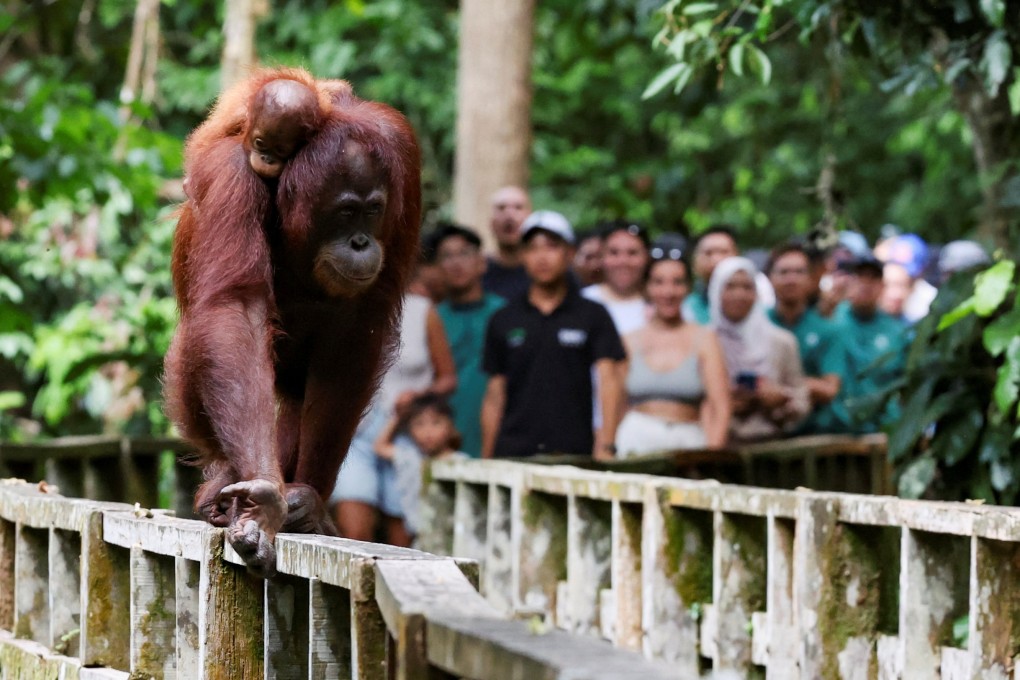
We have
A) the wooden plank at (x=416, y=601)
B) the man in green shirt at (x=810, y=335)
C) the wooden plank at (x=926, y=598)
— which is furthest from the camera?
the man in green shirt at (x=810, y=335)

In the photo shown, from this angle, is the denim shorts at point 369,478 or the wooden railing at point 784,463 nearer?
the wooden railing at point 784,463

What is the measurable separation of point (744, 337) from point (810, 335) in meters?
1.18

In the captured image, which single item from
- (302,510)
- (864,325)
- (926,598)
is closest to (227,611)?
(302,510)

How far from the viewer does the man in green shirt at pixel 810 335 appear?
9375 millimetres

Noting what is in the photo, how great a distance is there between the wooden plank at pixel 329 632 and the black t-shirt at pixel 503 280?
18.0 ft

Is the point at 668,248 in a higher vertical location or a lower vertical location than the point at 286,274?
higher

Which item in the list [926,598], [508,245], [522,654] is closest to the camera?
[522,654]

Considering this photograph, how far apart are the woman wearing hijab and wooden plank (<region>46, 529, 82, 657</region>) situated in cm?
454

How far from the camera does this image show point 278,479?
386 centimetres

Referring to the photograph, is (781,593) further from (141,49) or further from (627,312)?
(141,49)

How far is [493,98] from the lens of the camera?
1095cm

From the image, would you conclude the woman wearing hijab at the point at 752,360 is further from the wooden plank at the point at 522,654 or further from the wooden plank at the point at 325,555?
the wooden plank at the point at 522,654

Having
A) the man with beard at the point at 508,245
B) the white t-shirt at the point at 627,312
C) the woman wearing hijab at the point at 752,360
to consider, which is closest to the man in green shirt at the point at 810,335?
the woman wearing hijab at the point at 752,360

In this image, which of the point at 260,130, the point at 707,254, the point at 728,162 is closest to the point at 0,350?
the point at 707,254
